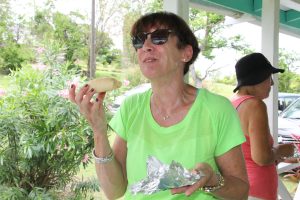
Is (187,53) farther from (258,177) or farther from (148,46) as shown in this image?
(258,177)

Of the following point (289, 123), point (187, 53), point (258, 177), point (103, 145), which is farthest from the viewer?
point (289, 123)

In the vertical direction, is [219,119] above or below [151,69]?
below

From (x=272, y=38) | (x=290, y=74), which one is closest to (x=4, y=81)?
(x=272, y=38)

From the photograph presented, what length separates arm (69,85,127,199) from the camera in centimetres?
119

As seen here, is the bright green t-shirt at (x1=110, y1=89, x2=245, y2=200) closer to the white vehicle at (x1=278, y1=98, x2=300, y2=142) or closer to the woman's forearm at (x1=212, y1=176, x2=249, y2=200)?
the woman's forearm at (x1=212, y1=176, x2=249, y2=200)

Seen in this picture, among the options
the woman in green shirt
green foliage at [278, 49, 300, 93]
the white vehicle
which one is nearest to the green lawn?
the woman in green shirt

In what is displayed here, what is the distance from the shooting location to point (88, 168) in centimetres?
229

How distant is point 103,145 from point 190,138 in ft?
0.94

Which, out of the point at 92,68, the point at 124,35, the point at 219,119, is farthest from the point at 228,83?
the point at 219,119

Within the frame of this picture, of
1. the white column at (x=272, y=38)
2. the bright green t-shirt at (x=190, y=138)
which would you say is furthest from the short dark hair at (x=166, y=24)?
the white column at (x=272, y=38)

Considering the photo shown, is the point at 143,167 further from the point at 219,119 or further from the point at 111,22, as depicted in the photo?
the point at 111,22

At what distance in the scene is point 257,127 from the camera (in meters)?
1.75

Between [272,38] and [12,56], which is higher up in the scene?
[272,38]

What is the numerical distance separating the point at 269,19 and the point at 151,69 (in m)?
2.20
